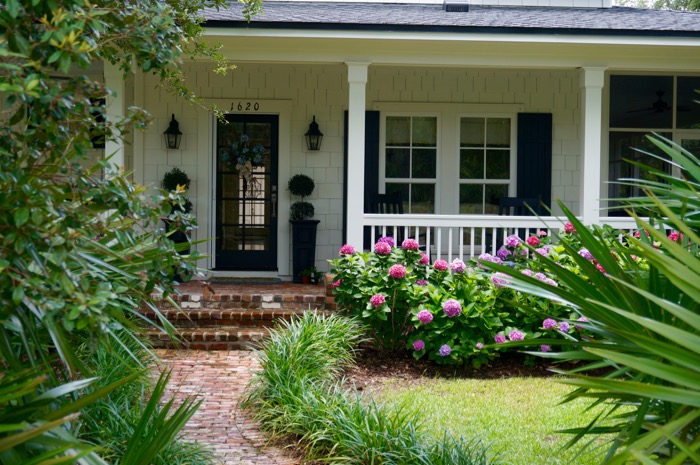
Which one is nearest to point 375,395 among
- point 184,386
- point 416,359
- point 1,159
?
point 416,359

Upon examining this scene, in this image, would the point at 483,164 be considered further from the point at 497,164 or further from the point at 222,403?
the point at 222,403

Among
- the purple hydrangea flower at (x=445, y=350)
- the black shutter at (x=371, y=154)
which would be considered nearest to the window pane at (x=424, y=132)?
the black shutter at (x=371, y=154)

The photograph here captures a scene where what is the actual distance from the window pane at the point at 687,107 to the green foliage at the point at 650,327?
748 centimetres

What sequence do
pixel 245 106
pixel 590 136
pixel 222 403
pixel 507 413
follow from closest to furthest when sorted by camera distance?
pixel 507 413
pixel 222 403
pixel 590 136
pixel 245 106

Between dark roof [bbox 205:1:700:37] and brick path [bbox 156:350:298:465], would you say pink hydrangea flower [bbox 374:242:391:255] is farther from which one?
dark roof [bbox 205:1:700:37]

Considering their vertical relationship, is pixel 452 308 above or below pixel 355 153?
below

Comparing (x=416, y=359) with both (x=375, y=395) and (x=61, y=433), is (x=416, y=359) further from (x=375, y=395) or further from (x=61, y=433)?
(x=61, y=433)

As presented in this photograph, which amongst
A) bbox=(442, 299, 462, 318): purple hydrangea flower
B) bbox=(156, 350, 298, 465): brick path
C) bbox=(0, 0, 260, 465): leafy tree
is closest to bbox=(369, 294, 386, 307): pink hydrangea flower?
bbox=(442, 299, 462, 318): purple hydrangea flower

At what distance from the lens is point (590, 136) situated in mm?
8273

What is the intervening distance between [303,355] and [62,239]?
11.8ft

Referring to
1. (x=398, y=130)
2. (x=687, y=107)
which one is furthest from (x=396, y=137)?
(x=687, y=107)

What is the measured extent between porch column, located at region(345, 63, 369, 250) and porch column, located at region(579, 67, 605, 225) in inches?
91.8

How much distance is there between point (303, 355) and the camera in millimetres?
5586

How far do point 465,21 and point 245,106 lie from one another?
3.11 m
